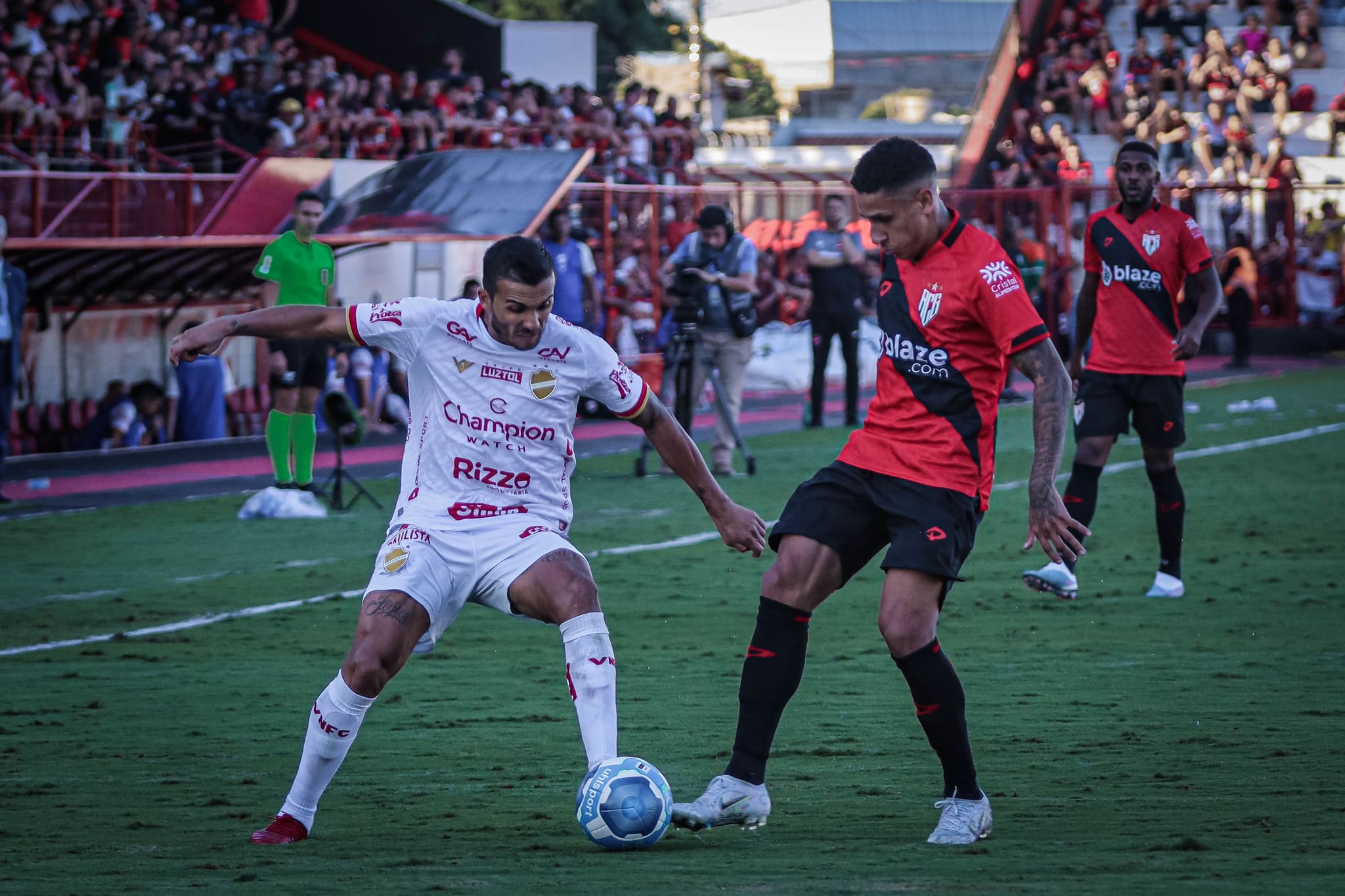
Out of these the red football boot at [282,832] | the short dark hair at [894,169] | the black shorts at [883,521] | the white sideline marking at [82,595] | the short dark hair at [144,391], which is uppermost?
the short dark hair at [894,169]

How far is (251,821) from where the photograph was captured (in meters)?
5.51

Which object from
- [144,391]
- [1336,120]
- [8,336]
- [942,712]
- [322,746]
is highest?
[1336,120]

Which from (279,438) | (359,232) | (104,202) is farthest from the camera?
(359,232)

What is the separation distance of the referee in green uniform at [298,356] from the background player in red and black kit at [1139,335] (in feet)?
20.2

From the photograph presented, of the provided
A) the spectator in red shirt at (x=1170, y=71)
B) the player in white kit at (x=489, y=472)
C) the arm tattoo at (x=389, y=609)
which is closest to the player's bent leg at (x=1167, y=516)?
the player in white kit at (x=489, y=472)

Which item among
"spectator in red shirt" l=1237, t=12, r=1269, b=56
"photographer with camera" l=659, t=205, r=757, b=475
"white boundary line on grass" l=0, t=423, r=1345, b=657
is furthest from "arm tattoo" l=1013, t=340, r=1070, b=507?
"spectator in red shirt" l=1237, t=12, r=1269, b=56

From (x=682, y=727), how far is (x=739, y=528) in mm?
1524

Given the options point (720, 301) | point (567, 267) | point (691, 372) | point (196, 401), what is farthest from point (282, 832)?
point (196, 401)

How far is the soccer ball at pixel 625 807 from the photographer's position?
5027 mm

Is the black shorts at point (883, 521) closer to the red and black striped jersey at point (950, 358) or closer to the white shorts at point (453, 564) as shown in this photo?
the red and black striped jersey at point (950, 358)

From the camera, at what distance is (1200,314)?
31.5 feet

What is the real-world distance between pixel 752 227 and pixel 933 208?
22144 mm

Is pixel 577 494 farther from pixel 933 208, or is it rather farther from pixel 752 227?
pixel 752 227

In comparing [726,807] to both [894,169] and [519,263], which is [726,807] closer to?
[519,263]
